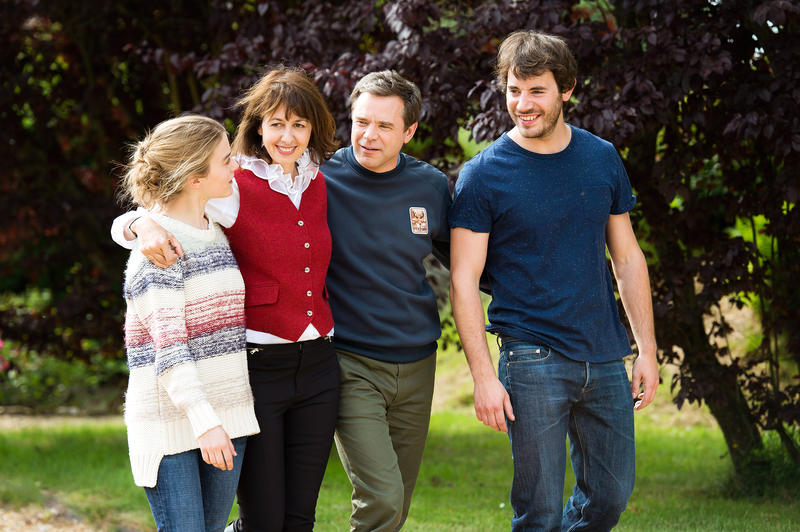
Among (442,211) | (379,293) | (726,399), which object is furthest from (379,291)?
(726,399)

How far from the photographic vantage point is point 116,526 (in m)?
5.46

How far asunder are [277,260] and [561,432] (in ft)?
3.71

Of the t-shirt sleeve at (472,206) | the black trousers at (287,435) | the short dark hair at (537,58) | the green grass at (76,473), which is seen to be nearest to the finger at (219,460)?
the black trousers at (287,435)

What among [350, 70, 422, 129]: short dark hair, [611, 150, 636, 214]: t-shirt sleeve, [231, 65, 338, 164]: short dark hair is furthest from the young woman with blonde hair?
[611, 150, 636, 214]: t-shirt sleeve

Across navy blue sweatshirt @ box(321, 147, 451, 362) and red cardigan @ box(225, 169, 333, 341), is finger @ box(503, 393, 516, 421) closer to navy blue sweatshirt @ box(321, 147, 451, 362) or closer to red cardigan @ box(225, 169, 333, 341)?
navy blue sweatshirt @ box(321, 147, 451, 362)

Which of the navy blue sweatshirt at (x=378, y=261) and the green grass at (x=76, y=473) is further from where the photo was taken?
the green grass at (x=76, y=473)

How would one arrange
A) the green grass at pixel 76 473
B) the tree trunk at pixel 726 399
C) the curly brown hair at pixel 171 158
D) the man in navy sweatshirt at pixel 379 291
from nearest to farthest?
the curly brown hair at pixel 171 158, the man in navy sweatshirt at pixel 379 291, the tree trunk at pixel 726 399, the green grass at pixel 76 473

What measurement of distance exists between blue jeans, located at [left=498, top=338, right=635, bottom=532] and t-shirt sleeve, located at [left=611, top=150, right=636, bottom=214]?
0.56m

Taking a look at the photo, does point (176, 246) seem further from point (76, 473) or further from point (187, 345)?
point (76, 473)

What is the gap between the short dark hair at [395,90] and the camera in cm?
334

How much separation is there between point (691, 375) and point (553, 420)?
303cm

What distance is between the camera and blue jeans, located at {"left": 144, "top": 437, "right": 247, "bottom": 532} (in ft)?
8.95

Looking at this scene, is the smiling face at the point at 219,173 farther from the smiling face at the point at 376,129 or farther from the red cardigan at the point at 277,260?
the smiling face at the point at 376,129

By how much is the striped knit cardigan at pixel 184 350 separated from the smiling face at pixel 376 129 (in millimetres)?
661
